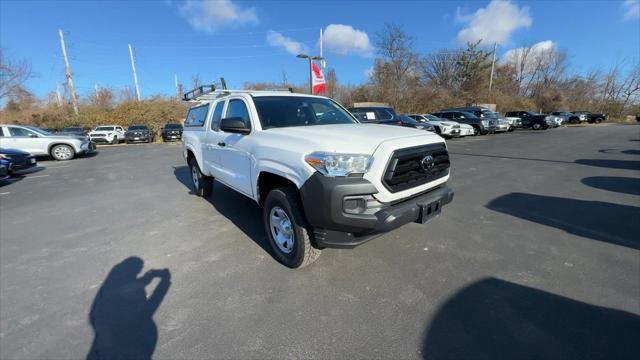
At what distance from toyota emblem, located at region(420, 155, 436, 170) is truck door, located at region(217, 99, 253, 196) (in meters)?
2.08

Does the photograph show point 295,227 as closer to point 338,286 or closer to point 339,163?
point 338,286

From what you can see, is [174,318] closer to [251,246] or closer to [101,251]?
[251,246]

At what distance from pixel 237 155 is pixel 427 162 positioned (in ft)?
8.16

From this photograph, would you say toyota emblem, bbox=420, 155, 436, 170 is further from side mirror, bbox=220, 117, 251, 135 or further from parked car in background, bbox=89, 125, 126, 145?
parked car in background, bbox=89, 125, 126, 145

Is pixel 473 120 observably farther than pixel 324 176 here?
Yes

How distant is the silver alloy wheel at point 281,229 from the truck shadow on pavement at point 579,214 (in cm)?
382

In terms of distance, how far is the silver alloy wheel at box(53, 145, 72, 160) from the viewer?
13.5 meters

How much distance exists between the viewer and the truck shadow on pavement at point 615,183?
19.4 ft

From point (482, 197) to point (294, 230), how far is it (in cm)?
445

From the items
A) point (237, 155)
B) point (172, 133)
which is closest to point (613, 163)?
point (237, 155)

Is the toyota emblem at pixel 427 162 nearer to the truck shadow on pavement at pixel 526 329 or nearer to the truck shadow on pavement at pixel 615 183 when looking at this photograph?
the truck shadow on pavement at pixel 526 329

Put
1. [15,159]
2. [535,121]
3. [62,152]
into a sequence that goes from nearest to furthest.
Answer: [15,159] < [62,152] < [535,121]

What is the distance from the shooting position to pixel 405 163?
9.37 ft

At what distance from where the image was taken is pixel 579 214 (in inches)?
182
